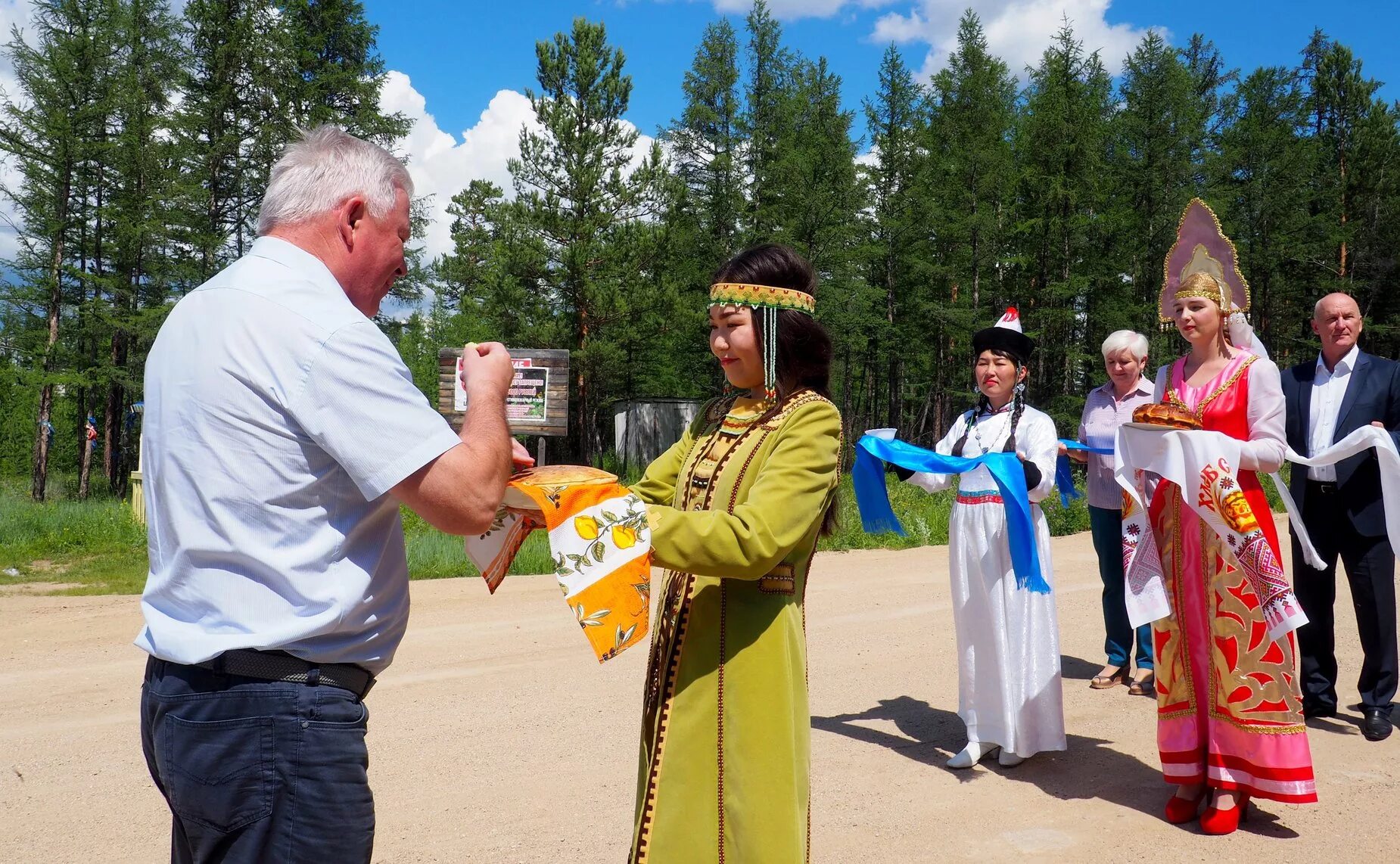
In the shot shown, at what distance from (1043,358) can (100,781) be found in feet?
97.1

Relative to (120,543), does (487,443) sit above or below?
above

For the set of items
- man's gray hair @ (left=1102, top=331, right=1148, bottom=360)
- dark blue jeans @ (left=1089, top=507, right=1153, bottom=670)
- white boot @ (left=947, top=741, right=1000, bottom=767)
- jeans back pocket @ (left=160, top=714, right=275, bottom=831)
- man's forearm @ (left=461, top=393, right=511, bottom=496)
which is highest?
man's gray hair @ (left=1102, top=331, right=1148, bottom=360)

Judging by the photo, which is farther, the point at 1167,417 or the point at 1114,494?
the point at 1114,494

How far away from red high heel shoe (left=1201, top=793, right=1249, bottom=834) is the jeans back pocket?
12.7ft

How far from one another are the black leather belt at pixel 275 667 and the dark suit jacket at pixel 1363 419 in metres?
5.79

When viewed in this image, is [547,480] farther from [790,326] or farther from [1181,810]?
[1181,810]

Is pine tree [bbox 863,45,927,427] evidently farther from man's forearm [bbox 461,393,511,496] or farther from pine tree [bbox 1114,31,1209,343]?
man's forearm [bbox 461,393,511,496]

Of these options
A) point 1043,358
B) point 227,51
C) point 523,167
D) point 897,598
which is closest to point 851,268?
point 1043,358

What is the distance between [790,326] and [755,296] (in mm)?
133

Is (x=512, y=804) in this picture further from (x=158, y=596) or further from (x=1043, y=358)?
(x=1043, y=358)

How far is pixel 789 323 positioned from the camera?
2605mm

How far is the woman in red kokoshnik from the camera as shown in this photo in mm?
3994

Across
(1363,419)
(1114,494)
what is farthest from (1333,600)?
(1114,494)

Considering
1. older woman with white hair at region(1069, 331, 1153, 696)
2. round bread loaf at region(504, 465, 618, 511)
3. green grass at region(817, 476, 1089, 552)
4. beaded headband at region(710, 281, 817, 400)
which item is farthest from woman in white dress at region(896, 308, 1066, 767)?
green grass at region(817, 476, 1089, 552)
